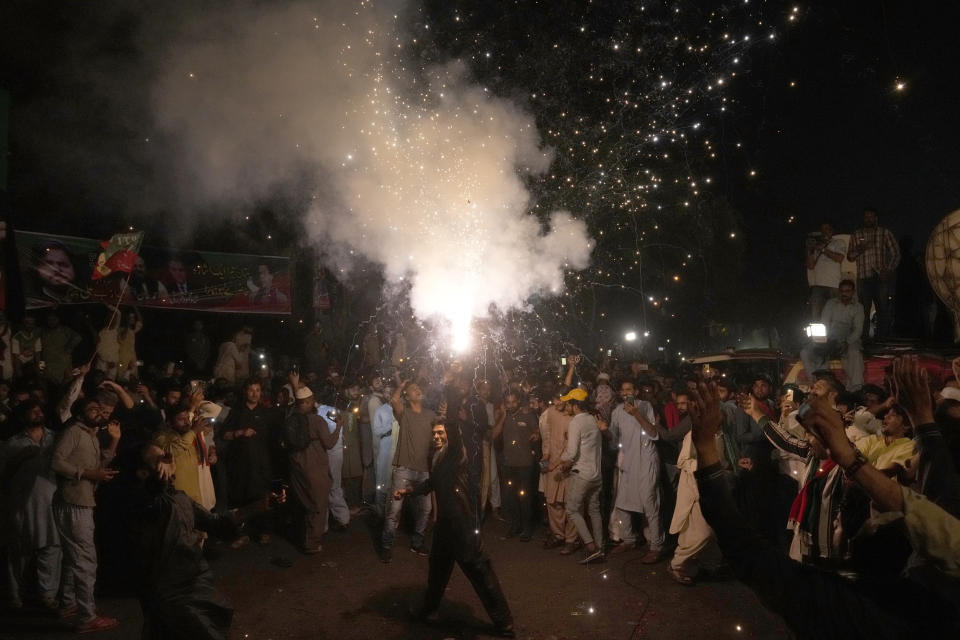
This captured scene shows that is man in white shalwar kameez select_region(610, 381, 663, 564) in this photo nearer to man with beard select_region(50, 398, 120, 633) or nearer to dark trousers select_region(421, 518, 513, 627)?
dark trousers select_region(421, 518, 513, 627)

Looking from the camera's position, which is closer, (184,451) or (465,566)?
(465,566)

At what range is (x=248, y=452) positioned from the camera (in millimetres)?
8070

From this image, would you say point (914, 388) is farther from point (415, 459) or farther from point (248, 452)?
point (248, 452)

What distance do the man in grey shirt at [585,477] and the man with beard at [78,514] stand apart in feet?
15.2

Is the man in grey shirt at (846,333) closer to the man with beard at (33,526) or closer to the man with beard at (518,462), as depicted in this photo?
the man with beard at (518,462)

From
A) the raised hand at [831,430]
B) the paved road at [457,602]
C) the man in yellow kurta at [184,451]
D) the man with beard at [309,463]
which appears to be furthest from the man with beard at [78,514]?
the raised hand at [831,430]

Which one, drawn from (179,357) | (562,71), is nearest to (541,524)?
(179,357)

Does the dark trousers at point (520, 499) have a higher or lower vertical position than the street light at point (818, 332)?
lower

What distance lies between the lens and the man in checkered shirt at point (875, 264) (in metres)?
9.33

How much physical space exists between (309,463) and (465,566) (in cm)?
330

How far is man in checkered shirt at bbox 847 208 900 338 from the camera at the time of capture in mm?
9328

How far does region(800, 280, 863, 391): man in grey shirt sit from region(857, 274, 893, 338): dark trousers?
0.70 metres

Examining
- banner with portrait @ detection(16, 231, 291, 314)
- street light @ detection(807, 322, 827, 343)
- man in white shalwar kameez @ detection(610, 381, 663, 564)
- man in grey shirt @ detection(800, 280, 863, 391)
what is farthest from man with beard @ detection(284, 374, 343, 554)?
street light @ detection(807, 322, 827, 343)

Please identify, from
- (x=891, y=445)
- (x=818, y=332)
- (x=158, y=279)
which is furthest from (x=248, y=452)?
(x=818, y=332)
